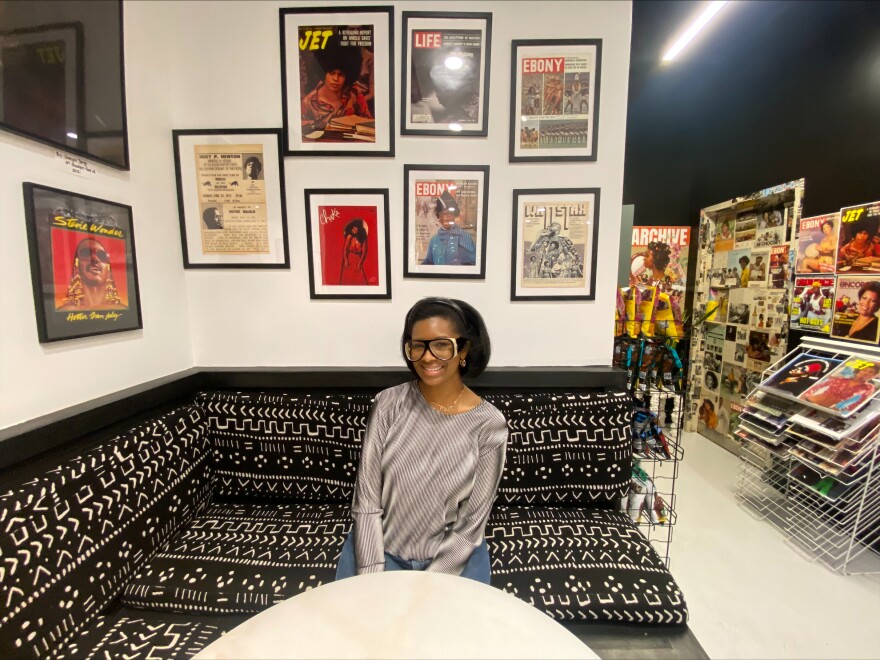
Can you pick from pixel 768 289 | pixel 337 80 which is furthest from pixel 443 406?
pixel 768 289

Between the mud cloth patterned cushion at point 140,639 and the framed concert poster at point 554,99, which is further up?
the framed concert poster at point 554,99

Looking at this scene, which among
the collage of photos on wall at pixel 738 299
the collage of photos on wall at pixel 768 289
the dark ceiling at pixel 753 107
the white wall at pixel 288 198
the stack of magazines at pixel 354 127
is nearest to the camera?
the white wall at pixel 288 198

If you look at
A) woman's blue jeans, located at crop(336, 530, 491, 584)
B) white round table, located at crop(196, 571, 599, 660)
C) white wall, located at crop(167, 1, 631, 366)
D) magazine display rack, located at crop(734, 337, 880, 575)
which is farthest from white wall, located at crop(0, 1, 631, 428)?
magazine display rack, located at crop(734, 337, 880, 575)

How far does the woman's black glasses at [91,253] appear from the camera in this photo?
3.98 ft

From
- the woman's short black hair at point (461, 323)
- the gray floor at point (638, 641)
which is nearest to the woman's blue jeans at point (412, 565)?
the gray floor at point (638, 641)

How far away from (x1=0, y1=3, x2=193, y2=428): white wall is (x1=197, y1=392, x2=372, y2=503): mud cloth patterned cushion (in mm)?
353

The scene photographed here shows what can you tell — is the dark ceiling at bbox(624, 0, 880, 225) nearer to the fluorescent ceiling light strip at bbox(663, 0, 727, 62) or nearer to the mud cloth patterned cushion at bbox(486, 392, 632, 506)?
the fluorescent ceiling light strip at bbox(663, 0, 727, 62)

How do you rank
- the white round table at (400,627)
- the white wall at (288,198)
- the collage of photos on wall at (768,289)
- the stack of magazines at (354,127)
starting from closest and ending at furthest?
the white round table at (400,627) < the white wall at (288,198) < the stack of magazines at (354,127) < the collage of photos on wall at (768,289)

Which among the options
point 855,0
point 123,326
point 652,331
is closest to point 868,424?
point 652,331

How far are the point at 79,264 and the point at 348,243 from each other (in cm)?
95

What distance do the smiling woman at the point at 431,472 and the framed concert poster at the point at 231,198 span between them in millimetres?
971

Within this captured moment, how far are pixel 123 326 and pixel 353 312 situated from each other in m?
0.89

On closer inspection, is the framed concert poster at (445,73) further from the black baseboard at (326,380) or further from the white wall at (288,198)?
the black baseboard at (326,380)

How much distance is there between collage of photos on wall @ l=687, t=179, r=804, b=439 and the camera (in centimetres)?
261
